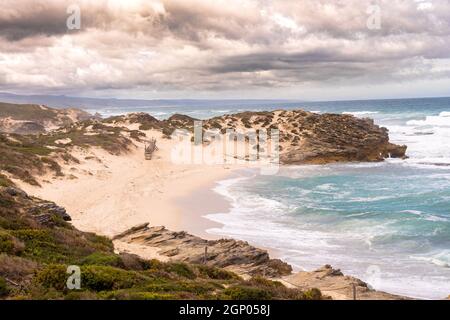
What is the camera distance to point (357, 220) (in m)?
25.4

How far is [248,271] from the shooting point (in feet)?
55.5

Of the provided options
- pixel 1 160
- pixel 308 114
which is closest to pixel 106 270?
pixel 1 160

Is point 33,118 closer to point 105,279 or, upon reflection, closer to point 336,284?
point 336,284

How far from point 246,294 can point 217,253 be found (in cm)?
711

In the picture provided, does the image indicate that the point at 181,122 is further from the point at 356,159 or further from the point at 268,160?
the point at 356,159

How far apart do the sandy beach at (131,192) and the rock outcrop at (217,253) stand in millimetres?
2648

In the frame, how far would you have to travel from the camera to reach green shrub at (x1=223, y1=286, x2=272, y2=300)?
10922mm

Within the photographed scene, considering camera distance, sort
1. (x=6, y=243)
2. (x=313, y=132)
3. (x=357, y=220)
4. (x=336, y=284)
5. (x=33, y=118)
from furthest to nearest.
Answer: (x=33, y=118)
(x=313, y=132)
(x=357, y=220)
(x=336, y=284)
(x=6, y=243)

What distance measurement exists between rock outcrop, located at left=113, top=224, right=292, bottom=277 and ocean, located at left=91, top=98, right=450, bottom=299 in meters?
1.88

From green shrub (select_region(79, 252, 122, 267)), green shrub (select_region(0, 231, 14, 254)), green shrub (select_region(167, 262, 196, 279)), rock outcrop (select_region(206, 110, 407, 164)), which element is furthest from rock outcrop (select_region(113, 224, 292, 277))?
rock outcrop (select_region(206, 110, 407, 164))

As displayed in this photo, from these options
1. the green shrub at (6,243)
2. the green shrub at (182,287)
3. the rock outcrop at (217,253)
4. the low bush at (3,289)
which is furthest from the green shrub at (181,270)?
the low bush at (3,289)

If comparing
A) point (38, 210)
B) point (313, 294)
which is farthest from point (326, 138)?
point (313, 294)

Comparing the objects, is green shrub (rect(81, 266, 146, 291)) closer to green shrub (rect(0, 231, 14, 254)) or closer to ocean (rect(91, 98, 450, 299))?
green shrub (rect(0, 231, 14, 254))

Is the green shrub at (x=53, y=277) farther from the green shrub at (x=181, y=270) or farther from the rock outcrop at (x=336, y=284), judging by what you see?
the rock outcrop at (x=336, y=284)
